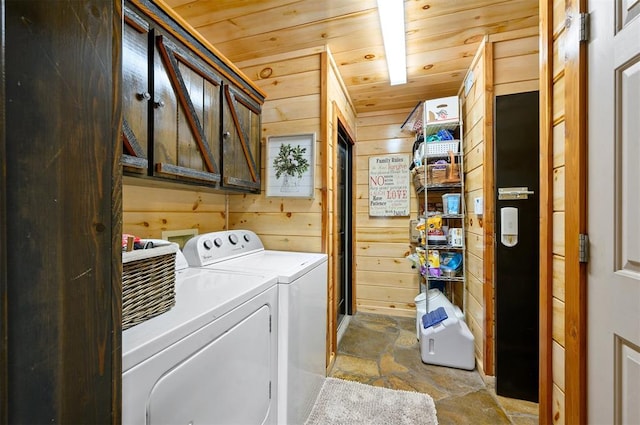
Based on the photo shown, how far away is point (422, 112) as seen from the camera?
8.68ft

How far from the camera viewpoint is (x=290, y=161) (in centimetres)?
201

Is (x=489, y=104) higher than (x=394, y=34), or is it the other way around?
(x=394, y=34)

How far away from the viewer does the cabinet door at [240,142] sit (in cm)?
165

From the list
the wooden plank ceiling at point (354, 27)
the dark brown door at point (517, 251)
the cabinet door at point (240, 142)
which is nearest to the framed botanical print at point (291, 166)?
the cabinet door at point (240, 142)

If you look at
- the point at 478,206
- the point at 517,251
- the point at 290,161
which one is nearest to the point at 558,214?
the point at 517,251

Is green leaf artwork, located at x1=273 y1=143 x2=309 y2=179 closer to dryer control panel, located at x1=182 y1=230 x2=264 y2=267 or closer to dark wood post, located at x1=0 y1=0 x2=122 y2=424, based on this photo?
dryer control panel, located at x1=182 y1=230 x2=264 y2=267

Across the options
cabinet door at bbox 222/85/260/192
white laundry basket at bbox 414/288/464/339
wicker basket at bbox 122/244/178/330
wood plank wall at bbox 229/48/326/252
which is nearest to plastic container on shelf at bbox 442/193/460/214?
white laundry basket at bbox 414/288/464/339

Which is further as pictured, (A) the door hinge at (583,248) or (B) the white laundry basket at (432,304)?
(B) the white laundry basket at (432,304)

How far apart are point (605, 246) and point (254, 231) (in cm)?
189

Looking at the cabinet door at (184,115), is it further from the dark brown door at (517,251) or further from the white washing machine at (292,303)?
the dark brown door at (517,251)

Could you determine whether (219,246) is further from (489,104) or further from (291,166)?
(489,104)

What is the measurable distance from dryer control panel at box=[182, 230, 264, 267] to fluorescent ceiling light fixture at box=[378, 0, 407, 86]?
62.3 inches

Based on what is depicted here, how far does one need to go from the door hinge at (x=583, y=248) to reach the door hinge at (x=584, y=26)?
2.11 feet

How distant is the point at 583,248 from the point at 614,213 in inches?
6.0
